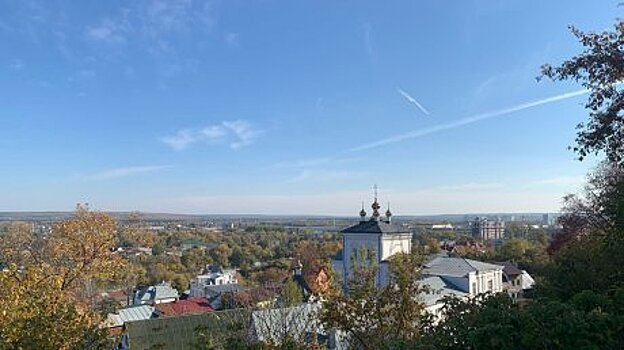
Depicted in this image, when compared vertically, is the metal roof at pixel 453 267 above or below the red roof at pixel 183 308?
above

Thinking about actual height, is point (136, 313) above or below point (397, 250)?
below

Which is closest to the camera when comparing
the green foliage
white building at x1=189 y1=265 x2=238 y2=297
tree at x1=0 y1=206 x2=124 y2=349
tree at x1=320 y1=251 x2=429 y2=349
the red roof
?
the green foliage

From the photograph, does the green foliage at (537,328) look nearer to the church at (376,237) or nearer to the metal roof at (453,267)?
the church at (376,237)

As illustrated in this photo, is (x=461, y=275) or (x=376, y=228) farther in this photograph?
(x=461, y=275)

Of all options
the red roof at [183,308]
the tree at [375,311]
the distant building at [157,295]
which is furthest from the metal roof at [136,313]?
the tree at [375,311]

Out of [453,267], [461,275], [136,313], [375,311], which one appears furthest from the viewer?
[136,313]

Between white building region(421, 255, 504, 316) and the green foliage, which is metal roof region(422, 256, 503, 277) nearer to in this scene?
white building region(421, 255, 504, 316)

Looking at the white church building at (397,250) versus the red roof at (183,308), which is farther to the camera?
the red roof at (183,308)

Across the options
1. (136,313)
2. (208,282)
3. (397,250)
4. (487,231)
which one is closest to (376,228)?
(397,250)

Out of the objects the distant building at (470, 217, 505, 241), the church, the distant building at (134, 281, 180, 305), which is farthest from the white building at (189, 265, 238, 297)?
the distant building at (470, 217, 505, 241)

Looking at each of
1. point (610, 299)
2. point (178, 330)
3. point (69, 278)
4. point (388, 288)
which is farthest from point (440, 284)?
point (610, 299)

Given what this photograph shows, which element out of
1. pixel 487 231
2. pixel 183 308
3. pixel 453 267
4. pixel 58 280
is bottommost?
pixel 183 308

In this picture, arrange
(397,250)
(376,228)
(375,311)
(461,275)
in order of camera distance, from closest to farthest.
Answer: (375,311)
(397,250)
(376,228)
(461,275)

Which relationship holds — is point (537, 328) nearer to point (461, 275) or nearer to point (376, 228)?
point (376, 228)
